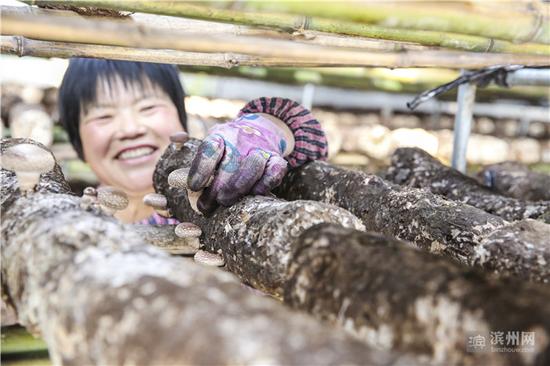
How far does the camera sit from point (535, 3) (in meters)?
1.17

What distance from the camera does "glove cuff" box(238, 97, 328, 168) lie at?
2.14 meters

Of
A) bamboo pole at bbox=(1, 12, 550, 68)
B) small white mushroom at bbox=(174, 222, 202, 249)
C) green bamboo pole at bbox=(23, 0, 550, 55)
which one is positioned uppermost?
green bamboo pole at bbox=(23, 0, 550, 55)

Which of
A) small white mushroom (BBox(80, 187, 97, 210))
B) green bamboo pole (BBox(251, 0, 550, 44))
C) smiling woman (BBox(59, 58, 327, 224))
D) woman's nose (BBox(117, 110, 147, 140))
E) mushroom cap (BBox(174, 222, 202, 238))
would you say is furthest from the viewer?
woman's nose (BBox(117, 110, 147, 140))

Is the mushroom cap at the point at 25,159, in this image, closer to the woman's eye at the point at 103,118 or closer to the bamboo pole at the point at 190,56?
the bamboo pole at the point at 190,56

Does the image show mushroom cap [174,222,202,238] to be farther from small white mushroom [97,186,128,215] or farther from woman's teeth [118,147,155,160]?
woman's teeth [118,147,155,160]

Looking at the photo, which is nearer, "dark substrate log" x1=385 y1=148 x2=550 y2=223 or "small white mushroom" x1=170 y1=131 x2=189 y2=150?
"dark substrate log" x1=385 y1=148 x2=550 y2=223

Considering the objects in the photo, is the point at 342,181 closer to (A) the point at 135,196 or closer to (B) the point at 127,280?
(B) the point at 127,280

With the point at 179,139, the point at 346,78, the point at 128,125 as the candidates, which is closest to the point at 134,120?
the point at 128,125

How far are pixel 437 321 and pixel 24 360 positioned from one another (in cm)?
143

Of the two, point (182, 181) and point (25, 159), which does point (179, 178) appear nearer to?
point (182, 181)

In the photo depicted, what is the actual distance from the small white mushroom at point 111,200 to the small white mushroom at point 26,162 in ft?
0.43

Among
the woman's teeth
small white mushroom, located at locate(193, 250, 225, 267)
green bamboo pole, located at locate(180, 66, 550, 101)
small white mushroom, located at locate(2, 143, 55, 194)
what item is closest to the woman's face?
the woman's teeth

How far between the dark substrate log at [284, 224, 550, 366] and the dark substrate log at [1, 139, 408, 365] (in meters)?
0.10

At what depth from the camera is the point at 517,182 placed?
2641mm
